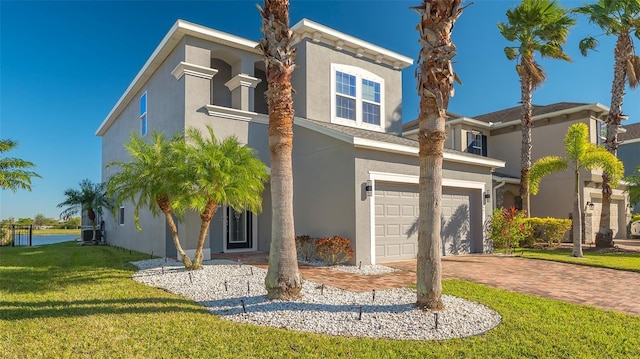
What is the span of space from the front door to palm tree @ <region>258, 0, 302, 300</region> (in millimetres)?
7568

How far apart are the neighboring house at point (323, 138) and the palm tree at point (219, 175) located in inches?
111

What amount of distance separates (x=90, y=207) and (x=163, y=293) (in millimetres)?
17775

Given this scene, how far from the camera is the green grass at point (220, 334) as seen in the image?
4520 mm

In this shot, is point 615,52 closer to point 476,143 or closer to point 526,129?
point 526,129

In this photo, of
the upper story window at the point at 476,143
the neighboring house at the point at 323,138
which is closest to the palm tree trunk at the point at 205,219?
the neighboring house at the point at 323,138

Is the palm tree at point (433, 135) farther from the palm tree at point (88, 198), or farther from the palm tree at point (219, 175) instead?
the palm tree at point (88, 198)

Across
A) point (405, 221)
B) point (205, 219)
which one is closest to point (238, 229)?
point (205, 219)

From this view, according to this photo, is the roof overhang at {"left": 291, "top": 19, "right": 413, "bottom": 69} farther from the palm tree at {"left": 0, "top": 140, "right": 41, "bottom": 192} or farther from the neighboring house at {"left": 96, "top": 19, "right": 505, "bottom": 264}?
the palm tree at {"left": 0, "top": 140, "right": 41, "bottom": 192}

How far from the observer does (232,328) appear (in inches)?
209

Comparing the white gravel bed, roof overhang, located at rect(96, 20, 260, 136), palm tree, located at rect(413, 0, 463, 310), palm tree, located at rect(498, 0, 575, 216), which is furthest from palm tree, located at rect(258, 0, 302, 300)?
palm tree, located at rect(498, 0, 575, 216)

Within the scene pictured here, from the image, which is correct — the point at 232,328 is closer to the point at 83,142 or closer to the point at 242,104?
the point at 242,104

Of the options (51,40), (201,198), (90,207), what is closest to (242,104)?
(201,198)

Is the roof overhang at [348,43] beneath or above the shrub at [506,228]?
above

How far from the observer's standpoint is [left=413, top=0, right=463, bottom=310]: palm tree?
19.9ft
